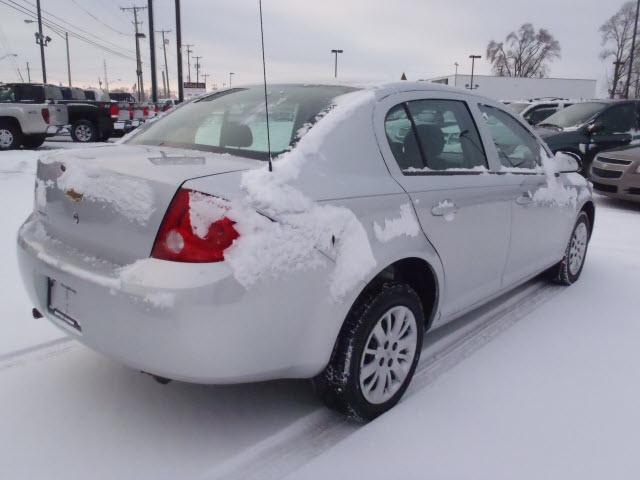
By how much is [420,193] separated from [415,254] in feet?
0.96

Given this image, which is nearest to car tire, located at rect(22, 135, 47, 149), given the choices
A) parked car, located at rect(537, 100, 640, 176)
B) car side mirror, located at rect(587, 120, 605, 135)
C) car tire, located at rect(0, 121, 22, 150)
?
car tire, located at rect(0, 121, 22, 150)

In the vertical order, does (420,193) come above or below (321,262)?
above

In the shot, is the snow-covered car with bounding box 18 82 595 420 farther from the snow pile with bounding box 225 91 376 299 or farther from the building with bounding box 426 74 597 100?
the building with bounding box 426 74 597 100

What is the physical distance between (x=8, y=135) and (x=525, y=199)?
13410mm

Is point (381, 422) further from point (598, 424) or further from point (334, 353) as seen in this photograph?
point (598, 424)

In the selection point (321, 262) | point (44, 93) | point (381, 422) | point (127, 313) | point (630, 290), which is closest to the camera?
point (127, 313)

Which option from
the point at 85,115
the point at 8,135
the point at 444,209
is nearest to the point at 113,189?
the point at 444,209

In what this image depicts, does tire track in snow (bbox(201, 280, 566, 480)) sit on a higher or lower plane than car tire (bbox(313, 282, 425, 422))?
lower

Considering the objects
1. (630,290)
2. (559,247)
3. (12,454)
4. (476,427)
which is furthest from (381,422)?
(630,290)

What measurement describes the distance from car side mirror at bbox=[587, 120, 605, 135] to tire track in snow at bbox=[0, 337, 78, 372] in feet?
30.4

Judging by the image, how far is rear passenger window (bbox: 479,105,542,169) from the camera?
3377mm

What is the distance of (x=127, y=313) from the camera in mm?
1927

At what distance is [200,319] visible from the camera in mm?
1836

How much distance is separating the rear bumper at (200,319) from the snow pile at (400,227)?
0.36 meters
